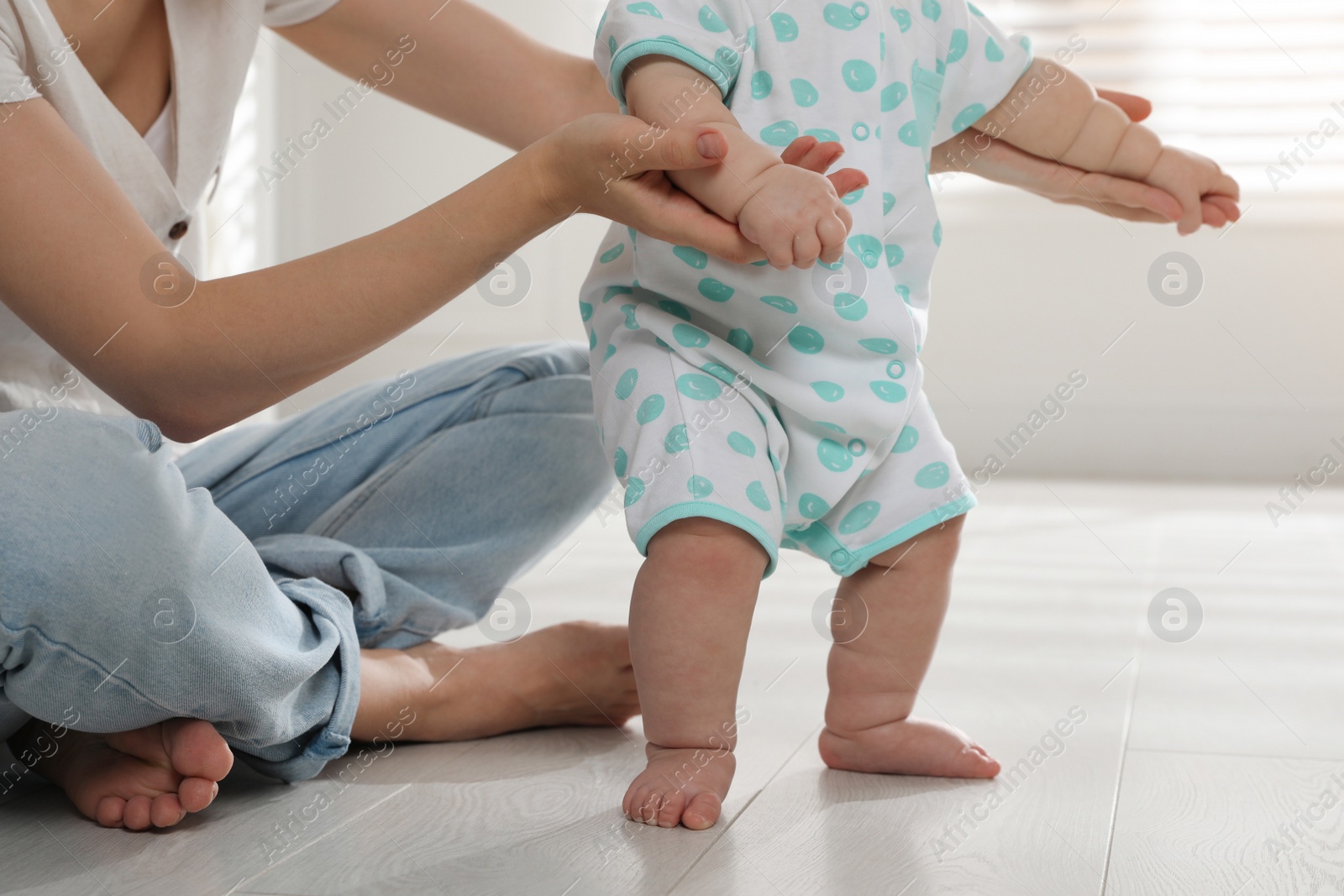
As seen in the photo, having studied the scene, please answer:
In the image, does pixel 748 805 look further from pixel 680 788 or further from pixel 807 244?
pixel 807 244

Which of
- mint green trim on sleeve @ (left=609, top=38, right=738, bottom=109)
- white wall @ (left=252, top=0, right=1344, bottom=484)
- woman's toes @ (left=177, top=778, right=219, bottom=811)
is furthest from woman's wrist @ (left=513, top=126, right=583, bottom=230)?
white wall @ (left=252, top=0, right=1344, bottom=484)

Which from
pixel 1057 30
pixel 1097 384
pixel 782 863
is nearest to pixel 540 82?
pixel 782 863

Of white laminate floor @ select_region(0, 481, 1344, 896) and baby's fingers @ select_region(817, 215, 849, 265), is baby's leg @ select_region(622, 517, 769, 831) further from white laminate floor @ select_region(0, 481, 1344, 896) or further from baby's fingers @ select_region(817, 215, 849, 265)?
baby's fingers @ select_region(817, 215, 849, 265)

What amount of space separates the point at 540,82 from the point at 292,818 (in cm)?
59

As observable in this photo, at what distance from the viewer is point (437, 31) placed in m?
0.98

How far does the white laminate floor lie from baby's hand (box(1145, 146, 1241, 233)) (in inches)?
13.6

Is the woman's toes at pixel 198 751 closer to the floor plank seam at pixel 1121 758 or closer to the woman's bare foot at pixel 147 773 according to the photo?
the woman's bare foot at pixel 147 773

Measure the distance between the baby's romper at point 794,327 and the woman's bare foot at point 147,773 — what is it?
25cm

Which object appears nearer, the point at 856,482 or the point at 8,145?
the point at 8,145

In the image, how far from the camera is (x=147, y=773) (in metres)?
0.66

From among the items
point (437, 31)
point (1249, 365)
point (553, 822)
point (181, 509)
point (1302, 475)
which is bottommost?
point (1302, 475)

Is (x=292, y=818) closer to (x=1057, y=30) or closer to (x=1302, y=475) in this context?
(x=1302, y=475)

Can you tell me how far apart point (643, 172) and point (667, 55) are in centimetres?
13

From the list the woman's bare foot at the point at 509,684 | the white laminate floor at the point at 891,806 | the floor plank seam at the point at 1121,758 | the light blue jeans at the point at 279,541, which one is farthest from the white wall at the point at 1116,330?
the woman's bare foot at the point at 509,684
